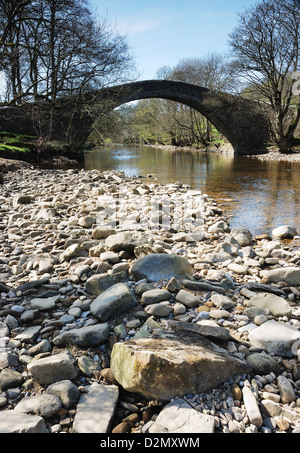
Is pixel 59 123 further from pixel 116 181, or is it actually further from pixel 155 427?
pixel 155 427

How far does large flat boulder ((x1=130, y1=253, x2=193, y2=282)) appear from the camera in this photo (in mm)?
2699

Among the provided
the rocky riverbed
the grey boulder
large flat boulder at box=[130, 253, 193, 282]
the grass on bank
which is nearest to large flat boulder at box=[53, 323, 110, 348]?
the rocky riverbed

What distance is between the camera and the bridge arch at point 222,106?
65.8 ft

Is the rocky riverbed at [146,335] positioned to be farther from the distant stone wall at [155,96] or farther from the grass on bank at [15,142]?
the distant stone wall at [155,96]

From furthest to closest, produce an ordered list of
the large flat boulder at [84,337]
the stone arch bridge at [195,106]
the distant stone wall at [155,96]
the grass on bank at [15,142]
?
the stone arch bridge at [195,106] < the distant stone wall at [155,96] < the grass on bank at [15,142] < the large flat boulder at [84,337]

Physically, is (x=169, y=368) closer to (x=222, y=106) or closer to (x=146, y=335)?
(x=146, y=335)

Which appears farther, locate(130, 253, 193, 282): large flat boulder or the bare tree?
the bare tree

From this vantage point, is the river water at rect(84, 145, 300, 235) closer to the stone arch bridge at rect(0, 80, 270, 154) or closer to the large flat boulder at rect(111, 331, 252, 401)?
the large flat boulder at rect(111, 331, 252, 401)

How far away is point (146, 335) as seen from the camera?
1.90 meters

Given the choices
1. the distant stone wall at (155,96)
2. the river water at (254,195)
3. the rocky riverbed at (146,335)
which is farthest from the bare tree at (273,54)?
the rocky riverbed at (146,335)

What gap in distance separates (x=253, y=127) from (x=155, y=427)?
25.1 metres

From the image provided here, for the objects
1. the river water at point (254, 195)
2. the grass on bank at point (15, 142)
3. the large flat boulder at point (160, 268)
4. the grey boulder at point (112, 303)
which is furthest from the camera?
the grass on bank at point (15, 142)

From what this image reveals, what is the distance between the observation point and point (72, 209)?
555 cm

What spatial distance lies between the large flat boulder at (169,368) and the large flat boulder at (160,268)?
3.40ft
